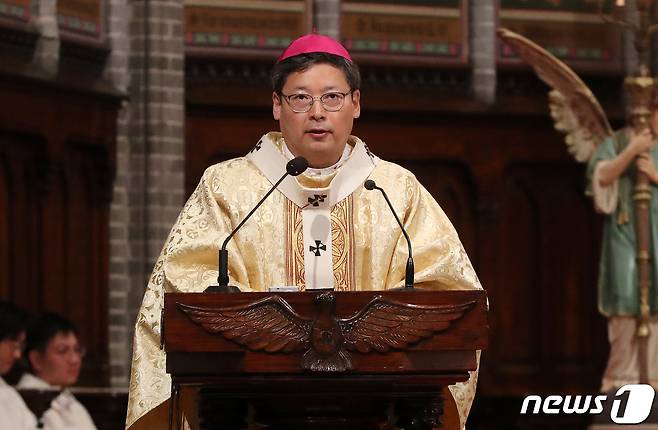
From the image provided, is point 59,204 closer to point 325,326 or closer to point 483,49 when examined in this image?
point 483,49

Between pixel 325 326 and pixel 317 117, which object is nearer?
pixel 325 326

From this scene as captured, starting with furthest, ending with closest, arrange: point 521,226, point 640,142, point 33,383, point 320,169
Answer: point 521,226
point 640,142
point 33,383
point 320,169

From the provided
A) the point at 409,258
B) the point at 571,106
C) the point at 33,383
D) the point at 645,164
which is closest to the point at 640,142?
the point at 645,164

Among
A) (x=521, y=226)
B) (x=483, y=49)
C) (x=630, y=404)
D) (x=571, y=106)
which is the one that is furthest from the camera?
(x=521, y=226)

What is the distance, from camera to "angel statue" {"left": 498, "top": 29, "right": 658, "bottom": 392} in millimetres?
10617

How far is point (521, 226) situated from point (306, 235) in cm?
871

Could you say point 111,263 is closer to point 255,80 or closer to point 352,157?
point 255,80

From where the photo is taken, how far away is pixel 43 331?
8.82 m

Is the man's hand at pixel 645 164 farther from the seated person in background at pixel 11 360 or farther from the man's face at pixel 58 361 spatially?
the seated person in background at pixel 11 360

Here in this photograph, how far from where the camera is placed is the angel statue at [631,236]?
10.6 metres

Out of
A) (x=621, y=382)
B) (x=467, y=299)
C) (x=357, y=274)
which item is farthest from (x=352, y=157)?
(x=621, y=382)

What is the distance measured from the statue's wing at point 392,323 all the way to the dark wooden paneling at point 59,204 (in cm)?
731

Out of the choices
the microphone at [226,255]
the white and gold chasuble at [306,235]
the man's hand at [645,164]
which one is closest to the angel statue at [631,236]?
the man's hand at [645,164]

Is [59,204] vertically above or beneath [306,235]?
above
